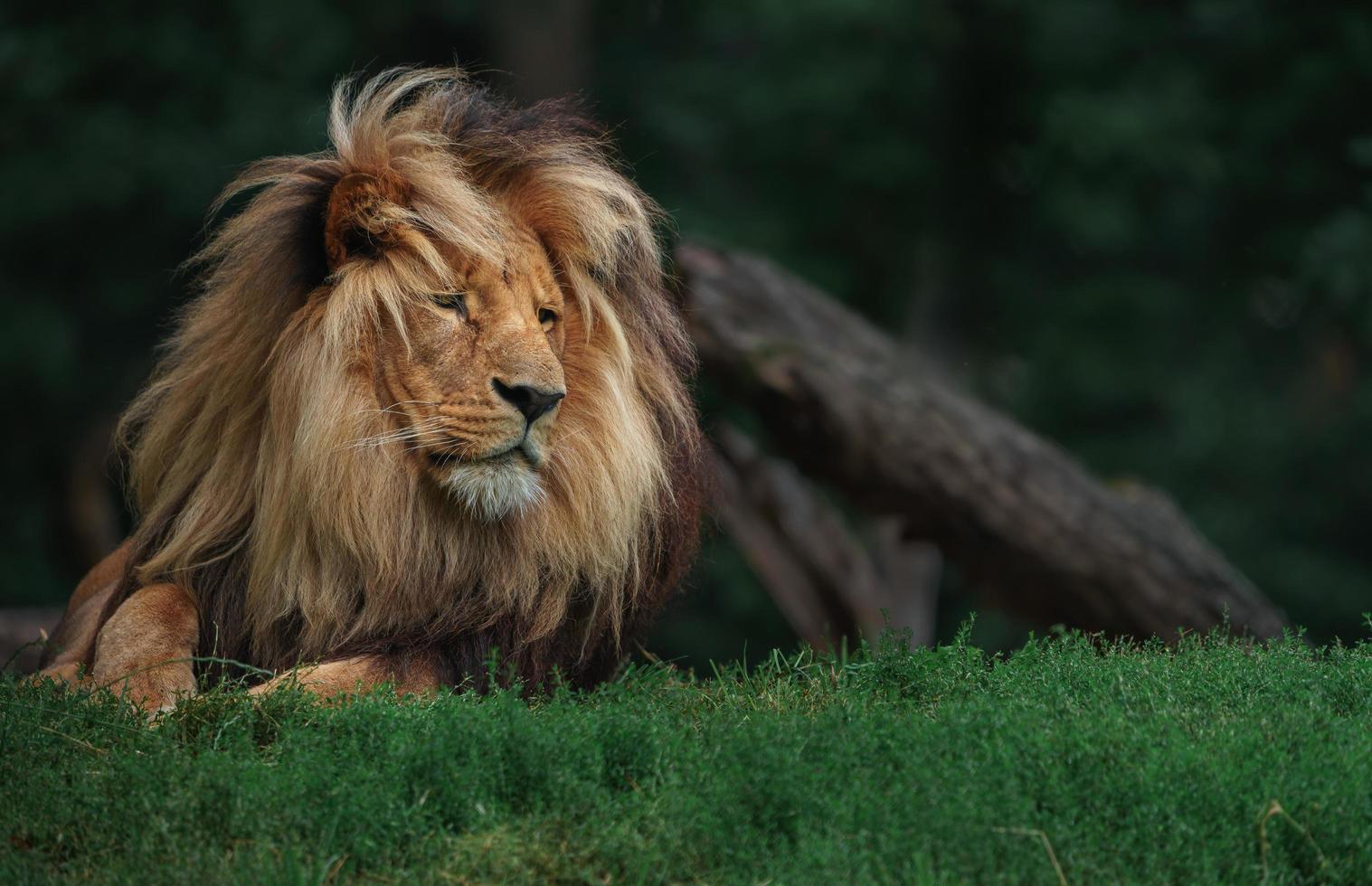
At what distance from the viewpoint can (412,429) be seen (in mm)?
3580

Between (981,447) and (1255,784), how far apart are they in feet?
15.7

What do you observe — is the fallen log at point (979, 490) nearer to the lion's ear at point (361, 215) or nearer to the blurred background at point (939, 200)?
the lion's ear at point (361, 215)

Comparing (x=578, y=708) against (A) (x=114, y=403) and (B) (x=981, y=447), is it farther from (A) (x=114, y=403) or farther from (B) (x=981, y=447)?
(A) (x=114, y=403)

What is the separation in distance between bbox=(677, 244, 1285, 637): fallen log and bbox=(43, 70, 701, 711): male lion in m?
3.39

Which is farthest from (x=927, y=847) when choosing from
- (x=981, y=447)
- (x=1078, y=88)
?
(x=1078, y=88)

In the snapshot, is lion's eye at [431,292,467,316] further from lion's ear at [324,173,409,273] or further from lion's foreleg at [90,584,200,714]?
lion's foreleg at [90,584,200,714]

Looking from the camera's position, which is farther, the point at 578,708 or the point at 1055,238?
the point at 1055,238

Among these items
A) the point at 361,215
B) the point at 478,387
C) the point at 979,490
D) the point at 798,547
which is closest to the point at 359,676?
the point at 478,387

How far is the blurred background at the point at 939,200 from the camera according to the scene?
38.5 feet

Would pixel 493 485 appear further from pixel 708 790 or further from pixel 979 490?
pixel 979 490

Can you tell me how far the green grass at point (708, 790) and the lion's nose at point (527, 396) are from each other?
0.60 metres

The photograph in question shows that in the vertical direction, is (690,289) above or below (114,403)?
above

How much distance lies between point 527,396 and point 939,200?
31.9 feet

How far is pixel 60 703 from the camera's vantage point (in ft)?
11.1
